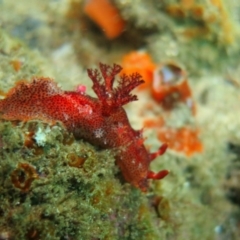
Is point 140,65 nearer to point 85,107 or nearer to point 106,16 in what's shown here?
point 106,16

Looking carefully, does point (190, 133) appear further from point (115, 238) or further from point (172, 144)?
point (115, 238)

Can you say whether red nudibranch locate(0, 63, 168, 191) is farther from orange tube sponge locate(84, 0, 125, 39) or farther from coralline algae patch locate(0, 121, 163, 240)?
orange tube sponge locate(84, 0, 125, 39)

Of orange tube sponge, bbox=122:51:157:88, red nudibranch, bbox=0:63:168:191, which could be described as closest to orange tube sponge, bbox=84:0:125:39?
orange tube sponge, bbox=122:51:157:88

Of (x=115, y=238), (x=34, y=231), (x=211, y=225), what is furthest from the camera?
(x=211, y=225)

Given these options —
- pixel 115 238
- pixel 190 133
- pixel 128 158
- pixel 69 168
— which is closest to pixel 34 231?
pixel 69 168

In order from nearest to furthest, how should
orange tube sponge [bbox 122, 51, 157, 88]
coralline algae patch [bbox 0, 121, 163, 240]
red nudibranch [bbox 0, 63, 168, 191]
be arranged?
1. coralline algae patch [bbox 0, 121, 163, 240]
2. red nudibranch [bbox 0, 63, 168, 191]
3. orange tube sponge [bbox 122, 51, 157, 88]

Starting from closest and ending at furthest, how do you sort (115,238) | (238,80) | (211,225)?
1. (115,238)
2. (211,225)
3. (238,80)
